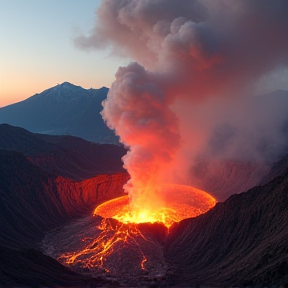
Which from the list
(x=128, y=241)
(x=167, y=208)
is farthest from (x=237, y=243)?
(x=167, y=208)

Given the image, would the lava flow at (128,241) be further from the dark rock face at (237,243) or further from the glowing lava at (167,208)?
Answer: the dark rock face at (237,243)

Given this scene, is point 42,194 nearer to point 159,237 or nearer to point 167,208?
point 167,208

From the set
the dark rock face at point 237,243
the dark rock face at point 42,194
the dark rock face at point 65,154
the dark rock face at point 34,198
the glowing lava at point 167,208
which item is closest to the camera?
the dark rock face at point 237,243

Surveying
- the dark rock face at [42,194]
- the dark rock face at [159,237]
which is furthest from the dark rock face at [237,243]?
the dark rock face at [42,194]

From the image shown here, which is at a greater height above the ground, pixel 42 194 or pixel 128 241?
pixel 42 194

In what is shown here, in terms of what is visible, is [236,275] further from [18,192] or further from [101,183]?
[101,183]

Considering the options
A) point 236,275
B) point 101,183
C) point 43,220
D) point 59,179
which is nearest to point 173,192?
point 101,183

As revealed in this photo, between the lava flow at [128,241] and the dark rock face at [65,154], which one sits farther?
the dark rock face at [65,154]
